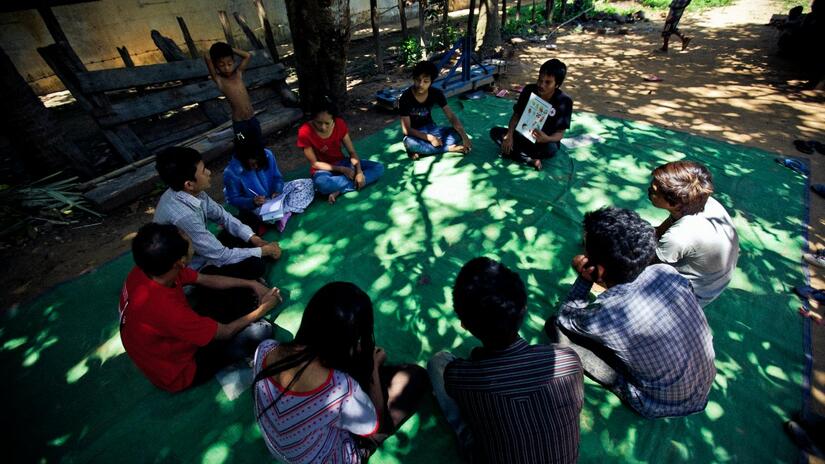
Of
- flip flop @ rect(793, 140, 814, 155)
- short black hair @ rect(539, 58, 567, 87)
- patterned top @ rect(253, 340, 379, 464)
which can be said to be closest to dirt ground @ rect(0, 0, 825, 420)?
flip flop @ rect(793, 140, 814, 155)

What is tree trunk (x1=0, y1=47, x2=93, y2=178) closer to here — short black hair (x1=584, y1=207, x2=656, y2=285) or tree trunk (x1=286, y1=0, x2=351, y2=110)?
tree trunk (x1=286, y1=0, x2=351, y2=110)

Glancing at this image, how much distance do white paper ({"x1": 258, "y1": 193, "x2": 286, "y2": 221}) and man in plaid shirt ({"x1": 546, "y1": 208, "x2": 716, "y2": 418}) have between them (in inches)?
108

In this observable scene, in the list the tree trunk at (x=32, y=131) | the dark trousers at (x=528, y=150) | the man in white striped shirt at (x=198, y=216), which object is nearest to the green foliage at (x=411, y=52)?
the dark trousers at (x=528, y=150)

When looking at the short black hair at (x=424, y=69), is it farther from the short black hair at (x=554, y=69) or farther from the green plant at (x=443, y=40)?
the green plant at (x=443, y=40)

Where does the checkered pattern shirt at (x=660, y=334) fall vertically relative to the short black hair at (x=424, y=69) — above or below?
below

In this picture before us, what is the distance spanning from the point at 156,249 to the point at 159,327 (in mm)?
409

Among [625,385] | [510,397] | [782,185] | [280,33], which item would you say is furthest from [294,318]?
[280,33]

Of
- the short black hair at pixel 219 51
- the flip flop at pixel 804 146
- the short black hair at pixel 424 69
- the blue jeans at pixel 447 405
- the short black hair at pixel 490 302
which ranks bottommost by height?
the flip flop at pixel 804 146

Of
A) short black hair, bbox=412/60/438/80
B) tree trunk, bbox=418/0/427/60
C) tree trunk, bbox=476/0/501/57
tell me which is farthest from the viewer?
tree trunk, bbox=476/0/501/57

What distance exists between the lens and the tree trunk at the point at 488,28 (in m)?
8.82

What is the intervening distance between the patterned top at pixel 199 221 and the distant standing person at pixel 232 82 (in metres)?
1.83

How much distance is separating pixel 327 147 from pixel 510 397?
10.9 ft

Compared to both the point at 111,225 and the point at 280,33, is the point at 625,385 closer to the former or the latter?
the point at 111,225

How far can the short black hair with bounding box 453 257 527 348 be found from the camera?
144cm
